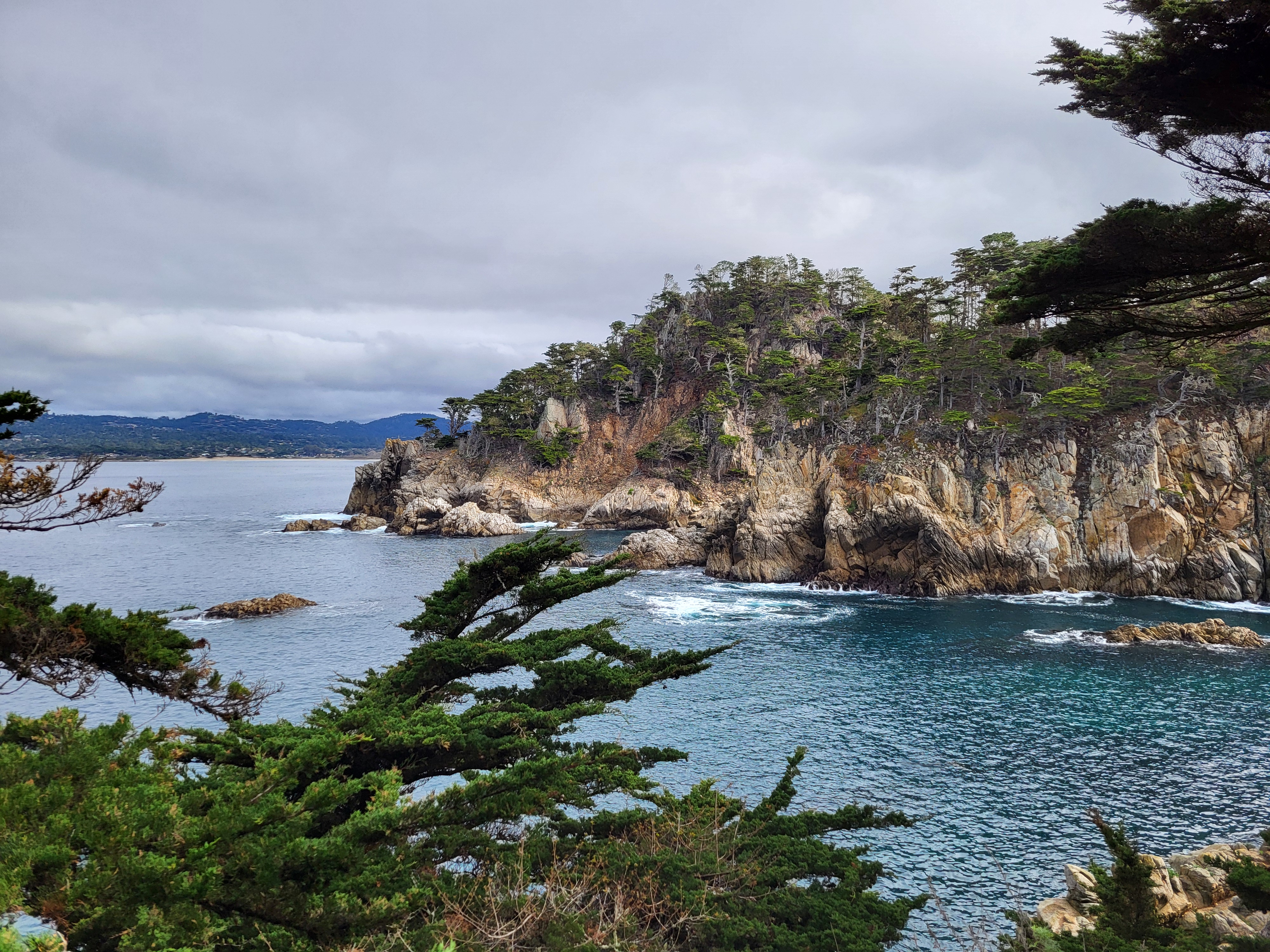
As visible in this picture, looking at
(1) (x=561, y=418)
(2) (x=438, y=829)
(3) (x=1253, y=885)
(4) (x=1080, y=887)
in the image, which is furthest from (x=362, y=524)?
(3) (x=1253, y=885)

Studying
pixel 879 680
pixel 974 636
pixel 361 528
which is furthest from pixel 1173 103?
pixel 361 528

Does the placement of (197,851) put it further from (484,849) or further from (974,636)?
(974,636)

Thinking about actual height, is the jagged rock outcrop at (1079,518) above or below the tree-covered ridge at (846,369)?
below

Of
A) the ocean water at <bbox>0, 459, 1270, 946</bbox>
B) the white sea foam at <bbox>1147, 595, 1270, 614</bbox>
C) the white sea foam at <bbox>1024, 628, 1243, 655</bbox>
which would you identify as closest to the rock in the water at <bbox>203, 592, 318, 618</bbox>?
the ocean water at <bbox>0, 459, 1270, 946</bbox>

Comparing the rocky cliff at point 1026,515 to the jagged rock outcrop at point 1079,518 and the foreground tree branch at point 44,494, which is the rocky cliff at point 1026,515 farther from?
the foreground tree branch at point 44,494

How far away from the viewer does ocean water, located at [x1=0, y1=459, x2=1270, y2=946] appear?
643 inches

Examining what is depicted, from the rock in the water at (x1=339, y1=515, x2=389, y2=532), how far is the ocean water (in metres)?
20.9

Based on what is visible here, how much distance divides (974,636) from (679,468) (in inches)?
1585

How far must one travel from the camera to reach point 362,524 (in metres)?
71.2

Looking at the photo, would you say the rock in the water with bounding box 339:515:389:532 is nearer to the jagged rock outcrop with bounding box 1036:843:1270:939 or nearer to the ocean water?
the ocean water

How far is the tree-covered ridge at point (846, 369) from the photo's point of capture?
44.4 meters

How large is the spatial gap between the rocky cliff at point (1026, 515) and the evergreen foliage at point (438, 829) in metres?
35.5

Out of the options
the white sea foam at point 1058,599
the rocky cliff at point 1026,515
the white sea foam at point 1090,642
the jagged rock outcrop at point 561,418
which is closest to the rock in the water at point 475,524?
the jagged rock outcrop at point 561,418

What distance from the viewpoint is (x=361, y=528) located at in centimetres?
7112
